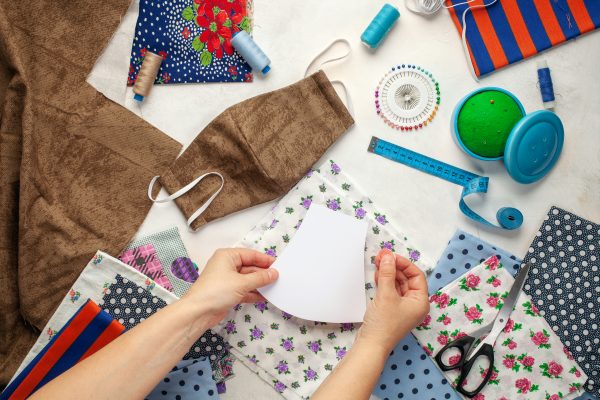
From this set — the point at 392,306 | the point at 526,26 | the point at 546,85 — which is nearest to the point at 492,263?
the point at 392,306

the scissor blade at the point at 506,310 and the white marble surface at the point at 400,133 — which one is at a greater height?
the white marble surface at the point at 400,133

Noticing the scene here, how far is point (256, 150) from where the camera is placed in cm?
113

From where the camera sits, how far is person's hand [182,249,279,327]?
95 centimetres

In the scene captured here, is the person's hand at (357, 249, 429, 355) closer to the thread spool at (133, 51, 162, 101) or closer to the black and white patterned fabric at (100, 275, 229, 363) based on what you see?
the black and white patterned fabric at (100, 275, 229, 363)

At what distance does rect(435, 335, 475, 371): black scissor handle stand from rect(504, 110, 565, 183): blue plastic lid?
0.38 meters

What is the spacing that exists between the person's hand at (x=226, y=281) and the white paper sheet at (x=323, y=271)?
5 cm

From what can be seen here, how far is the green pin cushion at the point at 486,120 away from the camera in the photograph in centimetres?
111

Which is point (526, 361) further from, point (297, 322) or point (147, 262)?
point (147, 262)

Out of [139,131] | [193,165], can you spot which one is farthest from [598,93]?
[139,131]

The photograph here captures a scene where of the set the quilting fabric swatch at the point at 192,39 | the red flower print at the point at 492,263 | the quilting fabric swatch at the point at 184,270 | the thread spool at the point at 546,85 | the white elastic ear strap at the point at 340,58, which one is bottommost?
the quilting fabric swatch at the point at 184,270

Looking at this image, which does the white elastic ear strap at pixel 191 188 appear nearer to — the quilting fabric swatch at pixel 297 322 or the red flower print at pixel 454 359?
the quilting fabric swatch at pixel 297 322

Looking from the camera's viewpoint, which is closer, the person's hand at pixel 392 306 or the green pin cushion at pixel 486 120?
the person's hand at pixel 392 306

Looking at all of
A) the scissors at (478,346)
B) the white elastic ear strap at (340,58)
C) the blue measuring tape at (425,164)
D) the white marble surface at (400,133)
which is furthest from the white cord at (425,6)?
the scissors at (478,346)

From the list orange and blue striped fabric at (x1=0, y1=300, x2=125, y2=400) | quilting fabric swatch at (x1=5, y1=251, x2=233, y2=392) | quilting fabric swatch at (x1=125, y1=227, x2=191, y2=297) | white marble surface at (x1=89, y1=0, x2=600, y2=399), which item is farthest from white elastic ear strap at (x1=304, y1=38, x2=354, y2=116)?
orange and blue striped fabric at (x1=0, y1=300, x2=125, y2=400)
